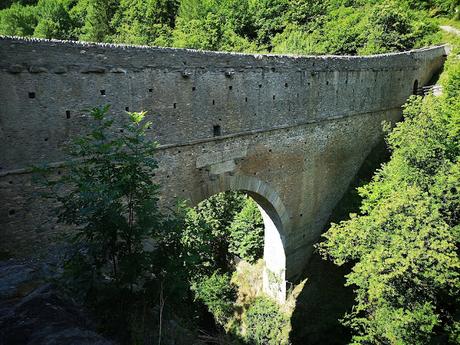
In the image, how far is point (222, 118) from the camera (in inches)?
436

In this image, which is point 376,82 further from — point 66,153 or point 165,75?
point 66,153

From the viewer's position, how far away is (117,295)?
4598 mm

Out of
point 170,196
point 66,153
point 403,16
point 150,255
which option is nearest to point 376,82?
point 403,16

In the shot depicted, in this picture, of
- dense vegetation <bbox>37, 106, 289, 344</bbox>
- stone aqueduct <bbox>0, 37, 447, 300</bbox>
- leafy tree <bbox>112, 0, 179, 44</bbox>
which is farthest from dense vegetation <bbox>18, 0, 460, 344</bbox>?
leafy tree <bbox>112, 0, 179, 44</bbox>

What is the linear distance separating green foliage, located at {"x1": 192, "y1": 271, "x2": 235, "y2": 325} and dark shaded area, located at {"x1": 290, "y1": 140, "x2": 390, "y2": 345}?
325 cm

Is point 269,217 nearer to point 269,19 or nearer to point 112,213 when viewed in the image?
point 112,213

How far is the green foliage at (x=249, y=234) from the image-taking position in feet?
56.8

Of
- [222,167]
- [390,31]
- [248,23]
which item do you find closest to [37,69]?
[222,167]

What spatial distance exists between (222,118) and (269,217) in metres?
5.37

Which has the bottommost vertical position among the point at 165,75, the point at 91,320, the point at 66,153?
the point at 91,320

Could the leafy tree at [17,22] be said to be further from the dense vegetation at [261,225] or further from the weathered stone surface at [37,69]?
the weathered stone surface at [37,69]

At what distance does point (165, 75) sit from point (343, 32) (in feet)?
67.1

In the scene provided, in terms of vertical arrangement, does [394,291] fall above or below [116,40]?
below

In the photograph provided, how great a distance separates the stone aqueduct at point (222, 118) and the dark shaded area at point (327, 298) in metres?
0.48
